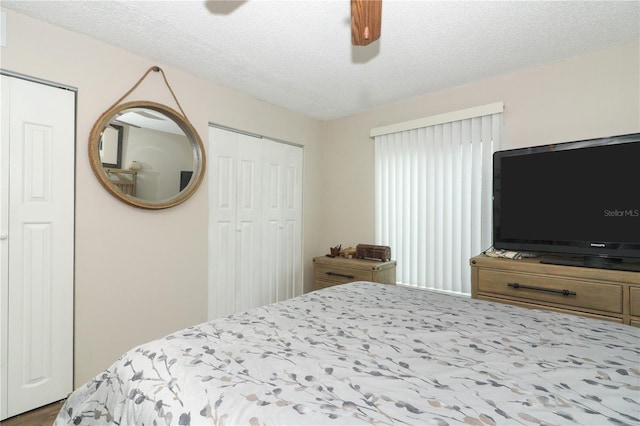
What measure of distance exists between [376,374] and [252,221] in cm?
236

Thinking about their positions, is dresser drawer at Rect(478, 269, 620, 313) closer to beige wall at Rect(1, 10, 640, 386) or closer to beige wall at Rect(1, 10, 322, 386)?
beige wall at Rect(1, 10, 640, 386)

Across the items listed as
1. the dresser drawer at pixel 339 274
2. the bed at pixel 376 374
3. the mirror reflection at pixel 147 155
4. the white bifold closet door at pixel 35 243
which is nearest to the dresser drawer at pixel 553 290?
the bed at pixel 376 374

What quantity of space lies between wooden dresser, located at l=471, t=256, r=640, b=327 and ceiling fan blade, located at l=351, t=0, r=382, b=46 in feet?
6.07

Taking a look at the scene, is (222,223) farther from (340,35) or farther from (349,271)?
(340,35)

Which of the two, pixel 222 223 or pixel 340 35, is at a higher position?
pixel 340 35

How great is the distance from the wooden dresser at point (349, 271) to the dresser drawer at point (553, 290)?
0.92 m

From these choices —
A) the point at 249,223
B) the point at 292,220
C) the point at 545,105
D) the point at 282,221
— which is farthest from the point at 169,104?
the point at 545,105

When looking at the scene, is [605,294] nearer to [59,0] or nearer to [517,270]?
[517,270]

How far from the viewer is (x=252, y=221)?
3094 mm

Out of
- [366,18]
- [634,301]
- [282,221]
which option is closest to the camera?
[366,18]

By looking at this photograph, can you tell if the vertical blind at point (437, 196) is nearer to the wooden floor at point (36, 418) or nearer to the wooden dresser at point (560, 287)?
the wooden dresser at point (560, 287)

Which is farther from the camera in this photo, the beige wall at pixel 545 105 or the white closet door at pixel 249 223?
the white closet door at pixel 249 223

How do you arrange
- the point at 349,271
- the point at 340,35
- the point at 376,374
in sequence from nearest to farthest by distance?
1. the point at 376,374
2. the point at 340,35
3. the point at 349,271

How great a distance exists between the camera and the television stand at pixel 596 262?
1.92 m
